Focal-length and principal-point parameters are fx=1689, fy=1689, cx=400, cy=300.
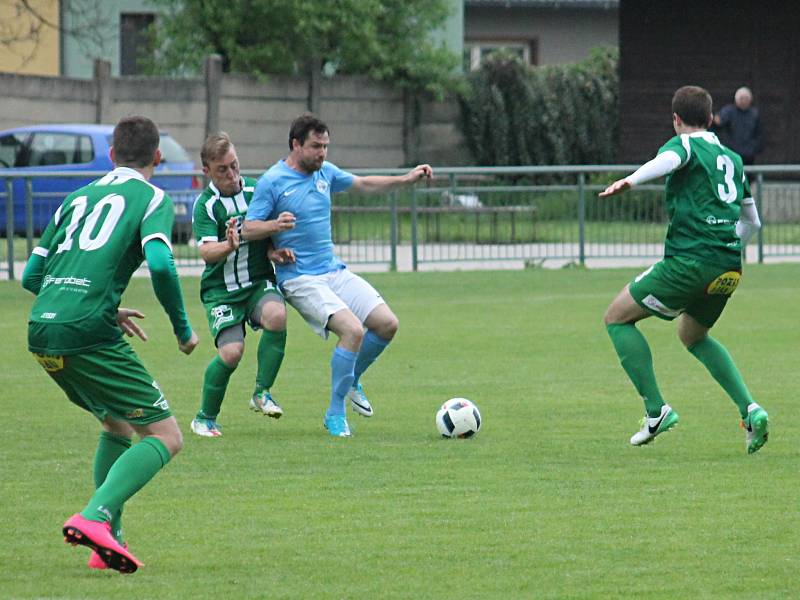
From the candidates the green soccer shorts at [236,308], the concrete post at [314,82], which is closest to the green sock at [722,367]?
the green soccer shorts at [236,308]

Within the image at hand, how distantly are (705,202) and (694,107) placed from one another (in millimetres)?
477

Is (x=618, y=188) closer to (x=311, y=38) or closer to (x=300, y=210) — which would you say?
(x=300, y=210)

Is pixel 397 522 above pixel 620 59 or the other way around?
the other way around

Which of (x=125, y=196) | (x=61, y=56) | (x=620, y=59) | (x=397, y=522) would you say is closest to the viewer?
(x=125, y=196)

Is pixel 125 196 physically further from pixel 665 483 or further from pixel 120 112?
pixel 120 112

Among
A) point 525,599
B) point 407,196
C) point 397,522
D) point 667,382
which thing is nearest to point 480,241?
point 407,196

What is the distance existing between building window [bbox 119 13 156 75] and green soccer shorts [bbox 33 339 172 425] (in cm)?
3043

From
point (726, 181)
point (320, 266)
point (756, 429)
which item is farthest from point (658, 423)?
point (320, 266)

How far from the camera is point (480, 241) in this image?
19938mm

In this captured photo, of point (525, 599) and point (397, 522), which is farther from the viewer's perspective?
point (397, 522)

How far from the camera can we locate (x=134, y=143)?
6.15 metres

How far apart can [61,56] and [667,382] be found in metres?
26.1

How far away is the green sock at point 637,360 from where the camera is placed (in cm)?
848

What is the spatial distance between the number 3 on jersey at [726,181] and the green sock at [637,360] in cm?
81
